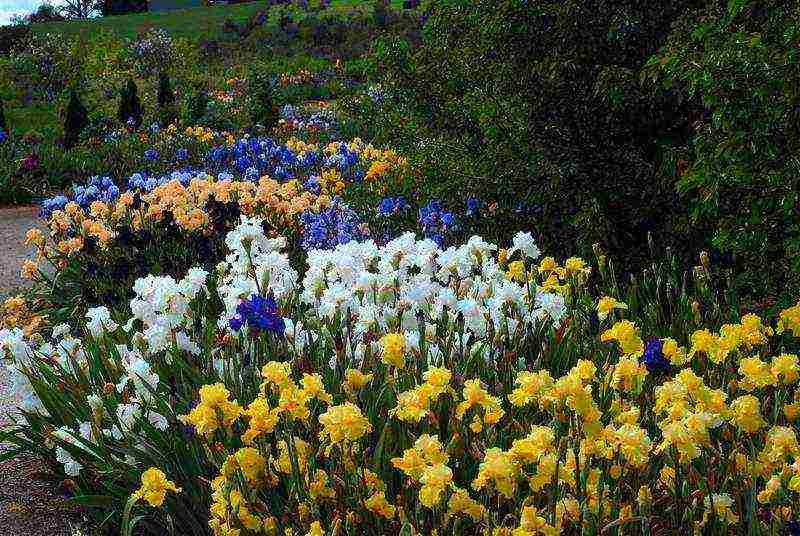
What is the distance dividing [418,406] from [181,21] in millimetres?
32755

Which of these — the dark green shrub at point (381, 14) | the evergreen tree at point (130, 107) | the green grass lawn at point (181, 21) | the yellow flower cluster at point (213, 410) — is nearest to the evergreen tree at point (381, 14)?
the dark green shrub at point (381, 14)

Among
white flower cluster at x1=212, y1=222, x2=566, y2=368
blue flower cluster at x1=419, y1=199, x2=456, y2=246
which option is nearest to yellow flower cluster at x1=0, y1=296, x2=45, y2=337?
white flower cluster at x1=212, y1=222, x2=566, y2=368

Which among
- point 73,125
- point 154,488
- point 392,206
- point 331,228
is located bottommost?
point 154,488

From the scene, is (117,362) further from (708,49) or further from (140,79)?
(140,79)

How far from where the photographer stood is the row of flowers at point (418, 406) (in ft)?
7.40

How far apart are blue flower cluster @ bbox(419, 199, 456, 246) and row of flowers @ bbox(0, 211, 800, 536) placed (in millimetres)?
1152

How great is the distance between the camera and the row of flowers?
2256 mm

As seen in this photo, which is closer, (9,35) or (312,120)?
(312,120)

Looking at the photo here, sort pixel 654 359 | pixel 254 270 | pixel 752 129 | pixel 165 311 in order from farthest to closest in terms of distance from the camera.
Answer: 1. pixel 254 270
2. pixel 752 129
3. pixel 165 311
4. pixel 654 359

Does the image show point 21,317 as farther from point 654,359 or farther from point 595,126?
point 654,359

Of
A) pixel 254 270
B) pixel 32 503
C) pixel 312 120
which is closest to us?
pixel 32 503

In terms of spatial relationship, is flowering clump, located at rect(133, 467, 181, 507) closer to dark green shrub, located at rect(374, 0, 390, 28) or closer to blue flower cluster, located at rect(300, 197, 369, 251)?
blue flower cluster, located at rect(300, 197, 369, 251)

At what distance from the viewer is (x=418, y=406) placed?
242 centimetres

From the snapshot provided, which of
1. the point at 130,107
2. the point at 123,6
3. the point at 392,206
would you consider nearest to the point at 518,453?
the point at 392,206
